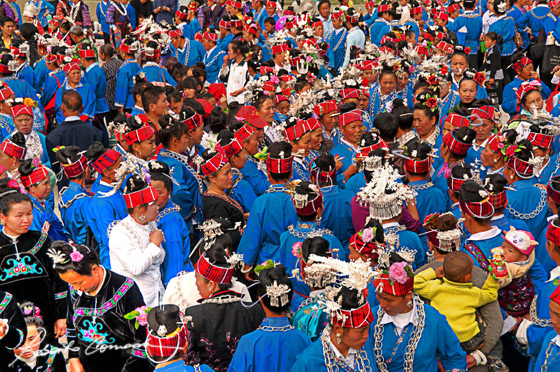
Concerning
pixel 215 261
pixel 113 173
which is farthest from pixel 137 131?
pixel 215 261

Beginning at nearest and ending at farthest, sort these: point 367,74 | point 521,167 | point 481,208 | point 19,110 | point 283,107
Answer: point 481,208 < point 521,167 < point 19,110 < point 283,107 < point 367,74

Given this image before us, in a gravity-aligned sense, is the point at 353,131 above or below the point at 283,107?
above

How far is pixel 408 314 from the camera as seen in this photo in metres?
3.70

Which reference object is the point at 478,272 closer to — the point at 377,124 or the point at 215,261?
the point at 215,261

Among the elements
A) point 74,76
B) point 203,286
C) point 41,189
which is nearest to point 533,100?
point 203,286

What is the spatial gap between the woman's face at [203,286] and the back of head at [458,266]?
153cm

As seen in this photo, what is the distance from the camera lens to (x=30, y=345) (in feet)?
14.1

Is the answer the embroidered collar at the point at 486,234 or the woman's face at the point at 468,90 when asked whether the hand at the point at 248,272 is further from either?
the woman's face at the point at 468,90

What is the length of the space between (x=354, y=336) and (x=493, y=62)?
9.97 m

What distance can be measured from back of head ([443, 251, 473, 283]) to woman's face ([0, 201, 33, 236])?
2945 millimetres

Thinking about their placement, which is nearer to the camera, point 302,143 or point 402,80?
point 302,143

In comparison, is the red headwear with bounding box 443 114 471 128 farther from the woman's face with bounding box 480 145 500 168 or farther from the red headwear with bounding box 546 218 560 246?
the red headwear with bounding box 546 218 560 246

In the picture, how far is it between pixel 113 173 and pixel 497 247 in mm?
3203

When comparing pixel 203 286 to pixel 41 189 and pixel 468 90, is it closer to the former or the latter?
pixel 41 189
